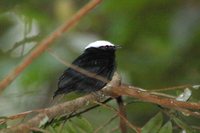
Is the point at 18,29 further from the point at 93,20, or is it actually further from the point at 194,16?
the point at 194,16

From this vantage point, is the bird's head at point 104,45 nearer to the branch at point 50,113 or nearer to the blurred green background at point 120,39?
the blurred green background at point 120,39

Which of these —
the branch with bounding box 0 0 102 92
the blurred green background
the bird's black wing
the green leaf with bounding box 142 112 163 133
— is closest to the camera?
the branch with bounding box 0 0 102 92

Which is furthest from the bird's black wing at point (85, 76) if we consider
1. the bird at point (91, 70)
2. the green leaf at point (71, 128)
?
the green leaf at point (71, 128)

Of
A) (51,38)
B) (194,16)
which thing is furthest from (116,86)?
(51,38)

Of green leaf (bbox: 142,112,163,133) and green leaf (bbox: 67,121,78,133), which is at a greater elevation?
green leaf (bbox: 67,121,78,133)

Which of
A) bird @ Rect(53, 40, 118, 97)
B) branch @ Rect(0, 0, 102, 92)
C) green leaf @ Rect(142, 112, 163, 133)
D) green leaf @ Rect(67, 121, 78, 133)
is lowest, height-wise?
green leaf @ Rect(142, 112, 163, 133)

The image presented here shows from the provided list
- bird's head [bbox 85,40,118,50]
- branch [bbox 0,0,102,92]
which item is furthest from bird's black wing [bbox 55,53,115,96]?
branch [bbox 0,0,102,92]

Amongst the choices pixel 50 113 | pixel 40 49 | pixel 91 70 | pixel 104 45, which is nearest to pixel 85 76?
pixel 91 70

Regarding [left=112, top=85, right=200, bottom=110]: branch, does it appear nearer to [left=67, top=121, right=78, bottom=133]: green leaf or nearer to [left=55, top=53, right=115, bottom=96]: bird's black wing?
[left=67, top=121, right=78, bottom=133]: green leaf
